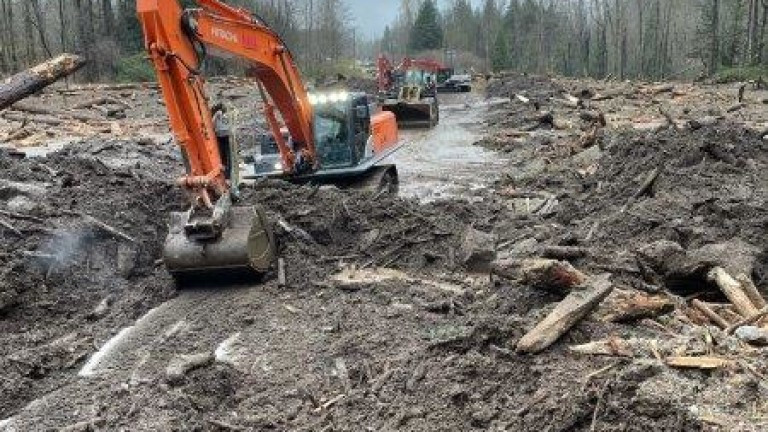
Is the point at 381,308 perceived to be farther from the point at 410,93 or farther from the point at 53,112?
the point at 410,93

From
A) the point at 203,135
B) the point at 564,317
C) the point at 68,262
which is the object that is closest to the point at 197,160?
the point at 203,135

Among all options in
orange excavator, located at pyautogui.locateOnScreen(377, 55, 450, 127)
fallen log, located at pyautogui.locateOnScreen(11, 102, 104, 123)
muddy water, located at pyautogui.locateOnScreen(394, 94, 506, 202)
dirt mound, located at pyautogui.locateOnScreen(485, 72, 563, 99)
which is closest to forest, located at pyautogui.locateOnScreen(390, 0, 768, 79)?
dirt mound, located at pyautogui.locateOnScreen(485, 72, 563, 99)

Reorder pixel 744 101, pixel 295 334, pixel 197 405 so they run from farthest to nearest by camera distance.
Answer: pixel 744 101
pixel 295 334
pixel 197 405

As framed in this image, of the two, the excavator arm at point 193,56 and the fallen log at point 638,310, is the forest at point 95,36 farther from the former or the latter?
the fallen log at point 638,310

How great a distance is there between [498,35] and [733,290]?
82246 mm

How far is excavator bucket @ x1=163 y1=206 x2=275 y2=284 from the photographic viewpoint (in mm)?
→ 8844

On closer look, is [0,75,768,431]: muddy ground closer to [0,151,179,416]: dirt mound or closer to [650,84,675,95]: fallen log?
[0,151,179,416]: dirt mound

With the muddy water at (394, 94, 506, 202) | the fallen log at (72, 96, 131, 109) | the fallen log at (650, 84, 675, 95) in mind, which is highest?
the fallen log at (72, 96, 131, 109)

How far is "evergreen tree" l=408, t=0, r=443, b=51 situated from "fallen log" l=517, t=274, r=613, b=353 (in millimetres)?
90022

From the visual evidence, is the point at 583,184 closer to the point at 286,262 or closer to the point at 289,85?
the point at 289,85

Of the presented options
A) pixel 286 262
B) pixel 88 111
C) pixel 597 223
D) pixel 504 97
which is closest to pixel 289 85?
pixel 286 262

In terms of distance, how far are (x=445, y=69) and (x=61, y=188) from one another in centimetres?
3983

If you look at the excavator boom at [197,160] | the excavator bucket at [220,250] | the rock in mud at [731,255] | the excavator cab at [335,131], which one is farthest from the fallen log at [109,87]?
the rock in mud at [731,255]

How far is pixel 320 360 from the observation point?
23.5 ft
